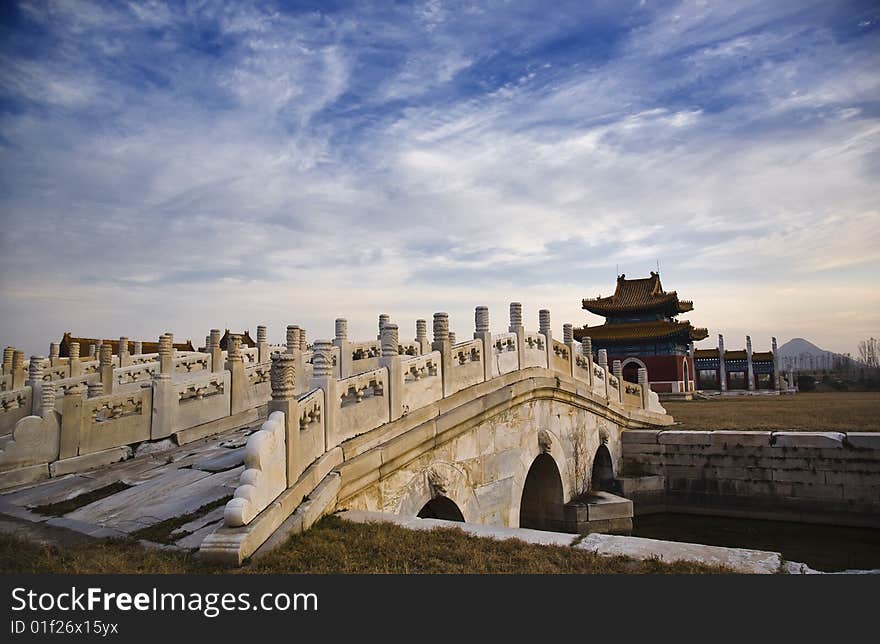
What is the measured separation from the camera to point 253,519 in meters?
4.41

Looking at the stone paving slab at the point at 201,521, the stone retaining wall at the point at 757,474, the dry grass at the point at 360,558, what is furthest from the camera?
the stone retaining wall at the point at 757,474

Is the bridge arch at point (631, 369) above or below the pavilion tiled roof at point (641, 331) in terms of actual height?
below

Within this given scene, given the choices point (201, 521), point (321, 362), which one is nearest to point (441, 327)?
point (321, 362)

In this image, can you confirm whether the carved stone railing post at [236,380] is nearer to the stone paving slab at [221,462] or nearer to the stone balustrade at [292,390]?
the stone balustrade at [292,390]

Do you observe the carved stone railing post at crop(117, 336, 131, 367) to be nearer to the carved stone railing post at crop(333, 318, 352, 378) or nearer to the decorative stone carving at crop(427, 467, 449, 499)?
the carved stone railing post at crop(333, 318, 352, 378)

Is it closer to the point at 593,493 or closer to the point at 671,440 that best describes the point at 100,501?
the point at 593,493

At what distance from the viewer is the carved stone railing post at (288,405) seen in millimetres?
5152

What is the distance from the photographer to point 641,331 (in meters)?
32.0

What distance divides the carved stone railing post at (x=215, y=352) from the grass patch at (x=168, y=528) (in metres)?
8.15

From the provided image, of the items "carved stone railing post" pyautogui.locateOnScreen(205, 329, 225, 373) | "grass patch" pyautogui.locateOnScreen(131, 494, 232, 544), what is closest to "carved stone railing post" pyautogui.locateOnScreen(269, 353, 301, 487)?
"grass patch" pyautogui.locateOnScreen(131, 494, 232, 544)

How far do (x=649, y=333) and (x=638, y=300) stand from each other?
277 centimetres

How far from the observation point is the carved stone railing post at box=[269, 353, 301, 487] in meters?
5.15

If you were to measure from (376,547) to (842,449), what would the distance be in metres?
12.3

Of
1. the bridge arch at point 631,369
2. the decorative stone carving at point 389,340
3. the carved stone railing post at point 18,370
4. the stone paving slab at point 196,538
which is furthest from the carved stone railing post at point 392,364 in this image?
the bridge arch at point 631,369
